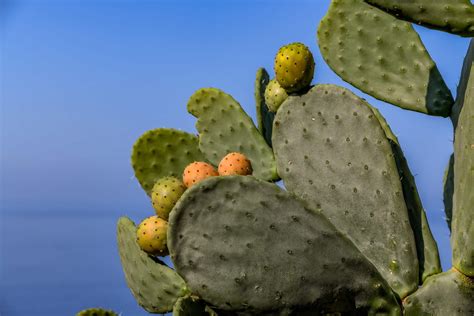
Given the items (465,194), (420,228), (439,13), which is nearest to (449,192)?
(420,228)

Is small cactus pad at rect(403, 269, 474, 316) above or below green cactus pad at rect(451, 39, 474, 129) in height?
below

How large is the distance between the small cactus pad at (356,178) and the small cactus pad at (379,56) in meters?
0.39

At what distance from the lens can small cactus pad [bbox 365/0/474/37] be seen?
3.06 meters

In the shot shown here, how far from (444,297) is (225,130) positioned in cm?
138

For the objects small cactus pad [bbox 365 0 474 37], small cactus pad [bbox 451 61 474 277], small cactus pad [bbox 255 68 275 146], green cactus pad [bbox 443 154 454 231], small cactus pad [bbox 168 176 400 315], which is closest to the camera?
small cactus pad [bbox 365 0 474 37]

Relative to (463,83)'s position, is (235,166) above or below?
above

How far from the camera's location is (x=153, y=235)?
368cm

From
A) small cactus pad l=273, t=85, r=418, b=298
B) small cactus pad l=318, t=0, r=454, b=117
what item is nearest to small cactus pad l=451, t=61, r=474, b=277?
small cactus pad l=273, t=85, r=418, b=298

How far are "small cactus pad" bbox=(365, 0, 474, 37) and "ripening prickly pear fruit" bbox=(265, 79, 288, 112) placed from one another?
851mm

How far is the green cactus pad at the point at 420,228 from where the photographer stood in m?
3.46

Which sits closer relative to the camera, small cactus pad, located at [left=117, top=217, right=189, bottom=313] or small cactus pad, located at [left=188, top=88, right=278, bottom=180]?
small cactus pad, located at [left=117, top=217, right=189, bottom=313]

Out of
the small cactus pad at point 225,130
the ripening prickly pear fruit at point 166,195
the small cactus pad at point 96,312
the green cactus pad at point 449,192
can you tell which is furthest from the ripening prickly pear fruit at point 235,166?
the green cactus pad at point 449,192

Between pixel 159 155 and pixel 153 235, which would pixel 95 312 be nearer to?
pixel 153 235

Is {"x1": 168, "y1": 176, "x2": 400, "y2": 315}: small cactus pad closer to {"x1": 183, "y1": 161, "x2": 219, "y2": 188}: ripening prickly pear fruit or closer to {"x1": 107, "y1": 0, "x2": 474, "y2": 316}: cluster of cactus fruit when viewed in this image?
{"x1": 107, "y1": 0, "x2": 474, "y2": 316}: cluster of cactus fruit
